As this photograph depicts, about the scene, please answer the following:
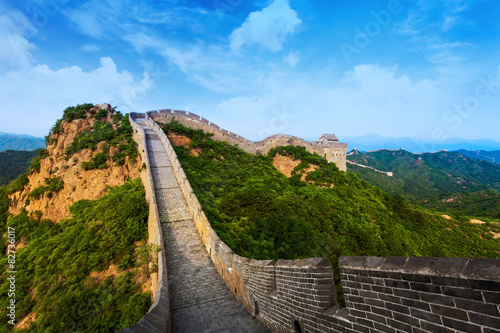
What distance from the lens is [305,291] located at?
4172 millimetres

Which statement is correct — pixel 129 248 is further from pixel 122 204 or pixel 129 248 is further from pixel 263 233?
pixel 263 233

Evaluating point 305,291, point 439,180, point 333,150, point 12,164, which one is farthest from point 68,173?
point 439,180

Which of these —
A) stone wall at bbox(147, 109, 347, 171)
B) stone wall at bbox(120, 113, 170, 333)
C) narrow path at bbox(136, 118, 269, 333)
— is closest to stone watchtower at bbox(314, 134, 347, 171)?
stone wall at bbox(147, 109, 347, 171)

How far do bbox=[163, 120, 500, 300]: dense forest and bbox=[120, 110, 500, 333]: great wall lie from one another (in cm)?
174

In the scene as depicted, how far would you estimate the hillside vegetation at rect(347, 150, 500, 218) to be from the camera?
147 ft

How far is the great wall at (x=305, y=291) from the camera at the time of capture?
1989 millimetres

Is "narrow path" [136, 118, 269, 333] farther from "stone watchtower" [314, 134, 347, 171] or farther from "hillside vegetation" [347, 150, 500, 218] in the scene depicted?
"hillside vegetation" [347, 150, 500, 218]

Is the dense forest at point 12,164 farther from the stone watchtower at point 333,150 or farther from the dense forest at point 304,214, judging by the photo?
the stone watchtower at point 333,150

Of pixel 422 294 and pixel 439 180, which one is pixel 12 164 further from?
pixel 439 180

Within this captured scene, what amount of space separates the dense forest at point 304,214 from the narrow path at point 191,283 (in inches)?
48.1

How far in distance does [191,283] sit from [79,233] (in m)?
8.72

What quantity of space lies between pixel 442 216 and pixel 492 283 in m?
35.7

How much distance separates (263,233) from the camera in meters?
12.8

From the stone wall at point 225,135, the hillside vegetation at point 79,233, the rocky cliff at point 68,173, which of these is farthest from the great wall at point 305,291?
the stone wall at point 225,135
